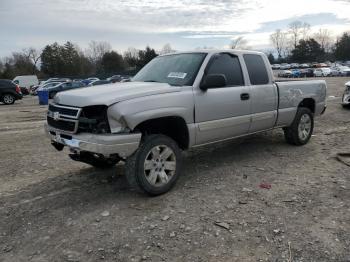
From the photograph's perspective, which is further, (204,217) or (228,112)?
(228,112)

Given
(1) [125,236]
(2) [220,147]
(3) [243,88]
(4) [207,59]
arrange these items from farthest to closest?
(2) [220,147], (3) [243,88], (4) [207,59], (1) [125,236]

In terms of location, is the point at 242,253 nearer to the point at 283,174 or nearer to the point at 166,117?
the point at 166,117

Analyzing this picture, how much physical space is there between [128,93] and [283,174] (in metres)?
2.73

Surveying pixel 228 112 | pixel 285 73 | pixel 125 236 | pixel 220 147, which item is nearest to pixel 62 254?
pixel 125 236

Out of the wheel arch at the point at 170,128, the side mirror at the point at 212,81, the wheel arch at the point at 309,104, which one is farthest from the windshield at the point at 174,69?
the wheel arch at the point at 309,104

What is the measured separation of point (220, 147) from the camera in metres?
7.68

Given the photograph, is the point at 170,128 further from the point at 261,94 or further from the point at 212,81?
the point at 261,94

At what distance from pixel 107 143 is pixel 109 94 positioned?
0.64m

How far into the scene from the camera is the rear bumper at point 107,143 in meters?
4.43

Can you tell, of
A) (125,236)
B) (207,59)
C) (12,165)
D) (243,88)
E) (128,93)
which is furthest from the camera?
(12,165)

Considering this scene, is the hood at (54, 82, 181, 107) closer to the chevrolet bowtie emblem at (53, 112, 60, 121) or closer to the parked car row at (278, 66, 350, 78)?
the chevrolet bowtie emblem at (53, 112, 60, 121)

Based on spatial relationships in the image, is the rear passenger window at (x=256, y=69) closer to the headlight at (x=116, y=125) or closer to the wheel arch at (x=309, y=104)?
the wheel arch at (x=309, y=104)

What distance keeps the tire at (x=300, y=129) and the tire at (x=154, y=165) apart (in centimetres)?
325

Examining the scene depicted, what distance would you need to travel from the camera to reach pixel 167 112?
4.91 metres
